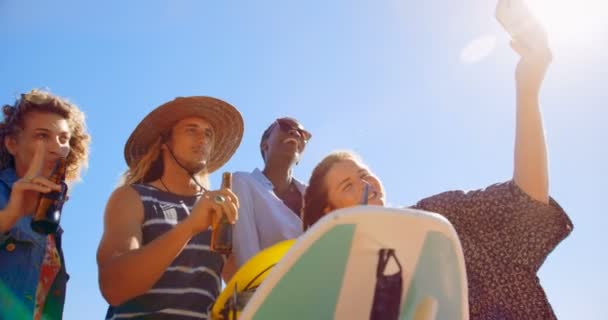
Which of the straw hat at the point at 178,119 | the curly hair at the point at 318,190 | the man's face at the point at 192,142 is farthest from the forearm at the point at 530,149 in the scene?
the straw hat at the point at 178,119

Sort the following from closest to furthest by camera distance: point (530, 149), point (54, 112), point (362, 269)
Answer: point (362, 269)
point (530, 149)
point (54, 112)

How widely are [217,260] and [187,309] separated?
0.36 meters

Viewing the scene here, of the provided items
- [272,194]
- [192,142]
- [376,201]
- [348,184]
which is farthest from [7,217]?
[376,201]

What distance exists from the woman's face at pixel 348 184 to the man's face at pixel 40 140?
157 cm

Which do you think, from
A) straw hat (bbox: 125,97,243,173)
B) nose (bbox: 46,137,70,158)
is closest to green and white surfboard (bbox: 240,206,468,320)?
straw hat (bbox: 125,97,243,173)

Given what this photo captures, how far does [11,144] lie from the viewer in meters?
3.57

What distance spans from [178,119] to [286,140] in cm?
92

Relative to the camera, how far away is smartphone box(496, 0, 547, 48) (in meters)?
2.61

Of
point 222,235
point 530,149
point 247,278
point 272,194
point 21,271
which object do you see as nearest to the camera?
point 247,278

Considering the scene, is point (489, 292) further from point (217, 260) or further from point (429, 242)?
point (217, 260)

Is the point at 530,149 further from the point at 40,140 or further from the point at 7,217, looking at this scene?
the point at 40,140

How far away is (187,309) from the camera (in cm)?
297

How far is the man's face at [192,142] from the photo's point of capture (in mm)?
3488

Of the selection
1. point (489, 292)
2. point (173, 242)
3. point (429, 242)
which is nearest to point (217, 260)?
point (173, 242)
